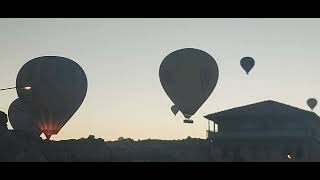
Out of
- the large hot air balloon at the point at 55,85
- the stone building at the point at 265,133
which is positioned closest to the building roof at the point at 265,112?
the stone building at the point at 265,133

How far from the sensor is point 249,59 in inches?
1876

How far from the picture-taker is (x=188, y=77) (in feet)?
145

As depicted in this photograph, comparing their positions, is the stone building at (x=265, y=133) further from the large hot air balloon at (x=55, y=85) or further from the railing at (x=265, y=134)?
the large hot air balloon at (x=55, y=85)

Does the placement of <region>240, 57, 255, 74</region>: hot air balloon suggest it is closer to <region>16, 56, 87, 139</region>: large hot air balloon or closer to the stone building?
the stone building

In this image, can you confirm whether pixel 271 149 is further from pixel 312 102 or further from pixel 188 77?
pixel 312 102

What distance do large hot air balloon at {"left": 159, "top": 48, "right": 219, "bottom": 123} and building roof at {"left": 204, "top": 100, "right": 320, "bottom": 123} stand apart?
34.3 ft

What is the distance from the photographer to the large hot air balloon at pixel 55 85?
41.1 m

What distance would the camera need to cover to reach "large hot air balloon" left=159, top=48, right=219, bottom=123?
42688mm

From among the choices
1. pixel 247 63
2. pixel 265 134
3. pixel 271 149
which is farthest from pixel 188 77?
pixel 271 149

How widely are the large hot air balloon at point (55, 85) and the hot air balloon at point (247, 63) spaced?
15.6m

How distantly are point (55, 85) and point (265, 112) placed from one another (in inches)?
900
